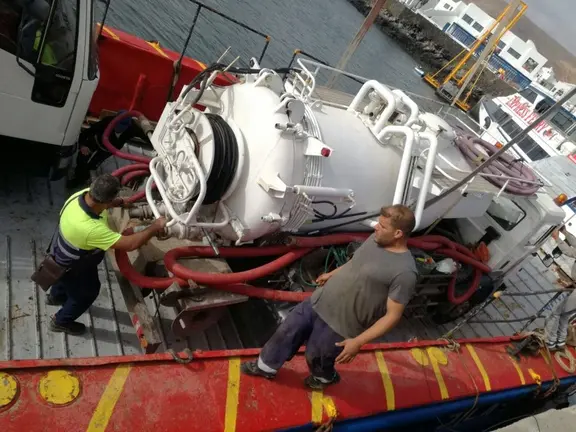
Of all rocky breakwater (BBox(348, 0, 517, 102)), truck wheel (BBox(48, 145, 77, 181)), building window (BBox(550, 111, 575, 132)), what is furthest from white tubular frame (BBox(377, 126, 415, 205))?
rocky breakwater (BBox(348, 0, 517, 102))

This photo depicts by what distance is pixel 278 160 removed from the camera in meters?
4.06

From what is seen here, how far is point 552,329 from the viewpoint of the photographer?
589 centimetres

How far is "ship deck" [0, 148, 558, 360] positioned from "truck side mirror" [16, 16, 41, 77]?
1482 millimetres

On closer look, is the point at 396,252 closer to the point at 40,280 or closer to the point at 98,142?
the point at 40,280

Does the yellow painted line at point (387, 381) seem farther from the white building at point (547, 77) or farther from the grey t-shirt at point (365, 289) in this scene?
the white building at point (547, 77)

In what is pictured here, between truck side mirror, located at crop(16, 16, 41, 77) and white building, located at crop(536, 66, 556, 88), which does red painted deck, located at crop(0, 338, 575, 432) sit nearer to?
truck side mirror, located at crop(16, 16, 41, 77)

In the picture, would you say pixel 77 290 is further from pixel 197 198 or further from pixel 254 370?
pixel 254 370

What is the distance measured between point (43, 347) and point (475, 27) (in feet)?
241

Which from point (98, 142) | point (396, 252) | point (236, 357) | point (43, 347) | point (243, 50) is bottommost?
point (243, 50)

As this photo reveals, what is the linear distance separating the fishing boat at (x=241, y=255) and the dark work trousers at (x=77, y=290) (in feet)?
0.80

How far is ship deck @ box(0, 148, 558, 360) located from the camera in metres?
3.86

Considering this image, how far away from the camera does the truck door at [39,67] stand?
4.15 metres

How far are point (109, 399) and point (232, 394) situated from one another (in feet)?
2.84

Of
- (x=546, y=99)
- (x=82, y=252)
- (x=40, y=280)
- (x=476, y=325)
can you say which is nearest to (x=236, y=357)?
(x=82, y=252)
